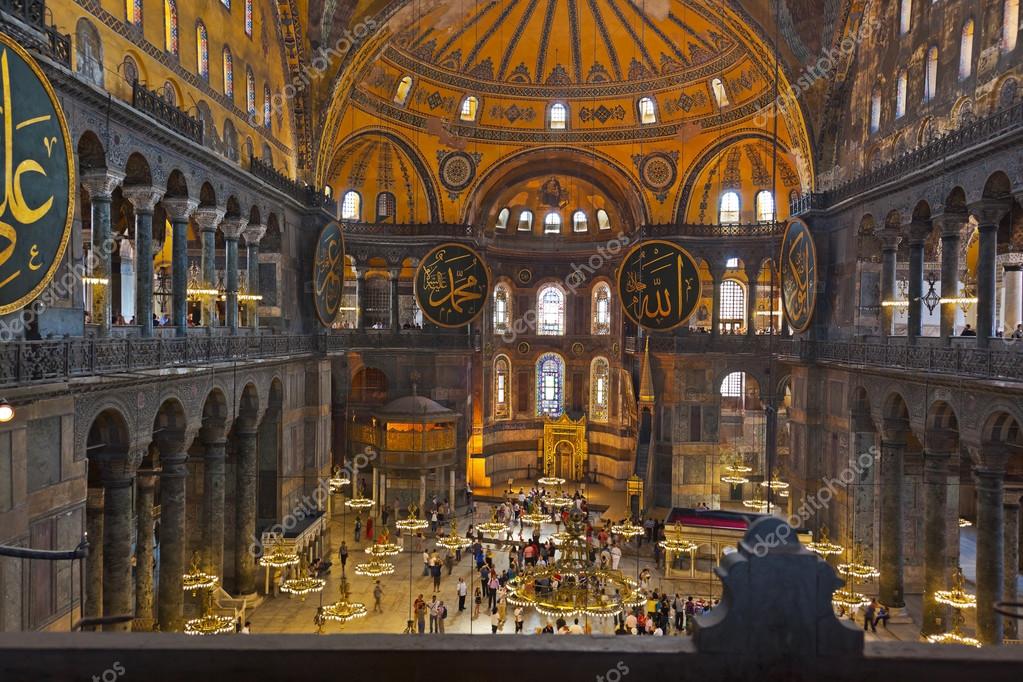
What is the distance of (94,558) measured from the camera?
1238 centimetres

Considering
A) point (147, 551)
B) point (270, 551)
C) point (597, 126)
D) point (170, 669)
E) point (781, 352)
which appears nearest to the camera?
point (170, 669)

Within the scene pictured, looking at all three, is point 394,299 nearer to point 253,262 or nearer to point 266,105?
point 253,262

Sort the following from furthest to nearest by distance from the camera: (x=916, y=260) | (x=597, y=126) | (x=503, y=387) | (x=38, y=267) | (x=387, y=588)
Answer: (x=503, y=387) → (x=597, y=126) → (x=387, y=588) → (x=916, y=260) → (x=38, y=267)

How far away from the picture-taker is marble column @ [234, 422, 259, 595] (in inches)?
625

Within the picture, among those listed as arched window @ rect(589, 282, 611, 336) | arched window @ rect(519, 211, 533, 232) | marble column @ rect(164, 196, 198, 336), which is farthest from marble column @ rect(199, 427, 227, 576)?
arched window @ rect(589, 282, 611, 336)

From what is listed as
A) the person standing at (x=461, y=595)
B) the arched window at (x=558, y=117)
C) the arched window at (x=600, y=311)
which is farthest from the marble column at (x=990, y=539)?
the arched window at (x=600, y=311)

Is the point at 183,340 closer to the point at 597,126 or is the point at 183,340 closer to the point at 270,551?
the point at 270,551

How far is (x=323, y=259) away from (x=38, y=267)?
10963 millimetres

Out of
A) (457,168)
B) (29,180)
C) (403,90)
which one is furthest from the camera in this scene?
(457,168)

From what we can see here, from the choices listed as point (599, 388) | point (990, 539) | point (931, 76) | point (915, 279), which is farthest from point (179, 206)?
point (599, 388)

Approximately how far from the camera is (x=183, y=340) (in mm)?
12156

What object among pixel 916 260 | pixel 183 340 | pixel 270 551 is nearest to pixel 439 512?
pixel 270 551

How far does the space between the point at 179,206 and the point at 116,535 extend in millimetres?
5189

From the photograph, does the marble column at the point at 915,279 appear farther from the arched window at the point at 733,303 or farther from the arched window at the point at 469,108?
the arched window at the point at 469,108
